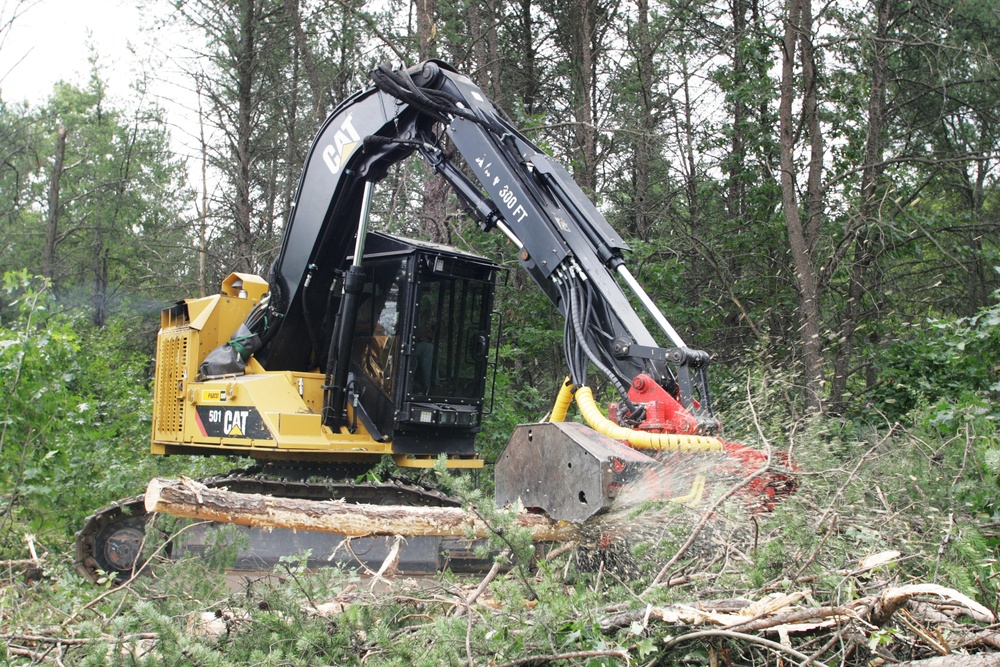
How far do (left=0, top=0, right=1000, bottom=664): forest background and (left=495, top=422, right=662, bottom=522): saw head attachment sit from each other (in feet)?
4.10

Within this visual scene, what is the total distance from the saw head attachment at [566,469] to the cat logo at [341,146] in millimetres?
3450

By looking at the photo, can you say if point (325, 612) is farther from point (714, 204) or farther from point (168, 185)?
point (168, 185)

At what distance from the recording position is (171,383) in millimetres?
7688

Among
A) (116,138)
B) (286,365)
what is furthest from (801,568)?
(116,138)

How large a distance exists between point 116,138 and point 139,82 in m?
9.58

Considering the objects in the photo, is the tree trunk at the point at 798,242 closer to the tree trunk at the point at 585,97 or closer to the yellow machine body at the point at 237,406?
the tree trunk at the point at 585,97

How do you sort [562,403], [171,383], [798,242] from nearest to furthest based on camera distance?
[562,403] < [171,383] < [798,242]

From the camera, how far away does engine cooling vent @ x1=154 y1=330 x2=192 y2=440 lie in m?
7.47

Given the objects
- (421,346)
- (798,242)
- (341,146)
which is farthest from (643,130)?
(421,346)

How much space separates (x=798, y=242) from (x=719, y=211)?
12.9 ft

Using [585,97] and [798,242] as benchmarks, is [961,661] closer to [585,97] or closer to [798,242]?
[798,242]

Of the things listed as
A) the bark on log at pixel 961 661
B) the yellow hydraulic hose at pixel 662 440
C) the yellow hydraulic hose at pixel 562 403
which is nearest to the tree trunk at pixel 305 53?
the yellow hydraulic hose at pixel 562 403

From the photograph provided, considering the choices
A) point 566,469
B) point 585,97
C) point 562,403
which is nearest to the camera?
point 566,469

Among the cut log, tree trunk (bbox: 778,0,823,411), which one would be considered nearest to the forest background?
tree trunk (bbox: 778,0,823,411)
